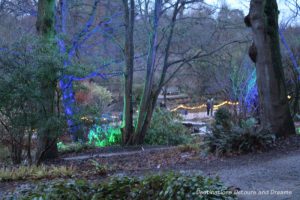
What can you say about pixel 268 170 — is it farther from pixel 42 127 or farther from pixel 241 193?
pixel 42 127

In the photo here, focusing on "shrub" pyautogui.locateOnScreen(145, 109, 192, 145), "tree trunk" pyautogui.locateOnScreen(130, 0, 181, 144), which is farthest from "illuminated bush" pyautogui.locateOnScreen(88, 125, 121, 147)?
"shrub" pyautogui.locateOnScreen(145, 109, 192, 145)

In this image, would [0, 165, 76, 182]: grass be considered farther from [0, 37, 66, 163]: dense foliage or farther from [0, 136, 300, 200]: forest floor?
[0, 37, 66, 163]: dense foliage

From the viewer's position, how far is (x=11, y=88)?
8.62m

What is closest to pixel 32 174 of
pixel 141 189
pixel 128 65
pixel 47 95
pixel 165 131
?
pixel 47 95

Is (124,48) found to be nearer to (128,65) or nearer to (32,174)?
(128,65)

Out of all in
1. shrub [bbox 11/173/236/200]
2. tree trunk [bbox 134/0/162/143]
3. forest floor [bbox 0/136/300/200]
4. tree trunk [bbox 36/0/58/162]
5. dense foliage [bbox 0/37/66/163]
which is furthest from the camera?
tree trunk [bbox 134/0/162/143]

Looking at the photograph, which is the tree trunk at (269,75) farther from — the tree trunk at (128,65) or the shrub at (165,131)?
the shrub at (165,131)

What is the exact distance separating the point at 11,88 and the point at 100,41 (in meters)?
11.9

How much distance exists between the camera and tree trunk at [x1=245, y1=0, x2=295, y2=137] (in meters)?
10.2

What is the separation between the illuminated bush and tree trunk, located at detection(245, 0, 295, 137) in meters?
7.77

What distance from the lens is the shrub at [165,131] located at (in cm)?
1767

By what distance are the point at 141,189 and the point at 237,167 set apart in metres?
3.30

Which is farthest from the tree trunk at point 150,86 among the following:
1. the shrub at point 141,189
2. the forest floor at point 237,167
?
the shrub at point 141,189

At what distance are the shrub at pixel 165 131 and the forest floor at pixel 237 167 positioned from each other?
19.8 feet
